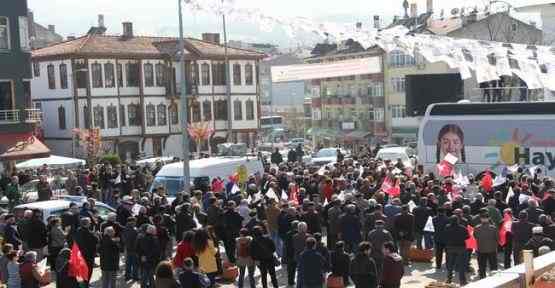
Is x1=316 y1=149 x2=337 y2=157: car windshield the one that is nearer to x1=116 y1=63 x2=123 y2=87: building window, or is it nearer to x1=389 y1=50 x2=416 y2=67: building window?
x1=116 y1=63 x2=123 y2=87: building window

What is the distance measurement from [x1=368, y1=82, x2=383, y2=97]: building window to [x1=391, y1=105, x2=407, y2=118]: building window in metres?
2.11

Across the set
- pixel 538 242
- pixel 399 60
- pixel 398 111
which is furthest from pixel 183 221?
pixel 398 111

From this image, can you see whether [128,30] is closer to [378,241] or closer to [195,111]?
[195,111]

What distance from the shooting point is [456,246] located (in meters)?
15.7

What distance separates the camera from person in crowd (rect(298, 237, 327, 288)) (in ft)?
44.5

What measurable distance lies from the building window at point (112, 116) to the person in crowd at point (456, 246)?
4769 cm

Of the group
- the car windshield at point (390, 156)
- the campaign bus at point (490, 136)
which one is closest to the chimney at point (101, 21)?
the car windshield at point (390, 156)

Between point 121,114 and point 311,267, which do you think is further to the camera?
point 121,114

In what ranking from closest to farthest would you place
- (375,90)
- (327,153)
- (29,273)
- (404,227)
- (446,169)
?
1. (29,273)
2. (404,227)
3. (446,169)
4. (327,153)
5. (375,90)

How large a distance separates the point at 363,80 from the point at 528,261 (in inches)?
2567

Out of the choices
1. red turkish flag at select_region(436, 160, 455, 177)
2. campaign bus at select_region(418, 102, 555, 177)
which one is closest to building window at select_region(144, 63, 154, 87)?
campaign bus at select_region(418, 102, 555, 177)

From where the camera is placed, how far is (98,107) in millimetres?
60469

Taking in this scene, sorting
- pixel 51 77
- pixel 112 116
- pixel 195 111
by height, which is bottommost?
pixel 112 116

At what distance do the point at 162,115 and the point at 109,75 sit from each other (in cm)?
560
